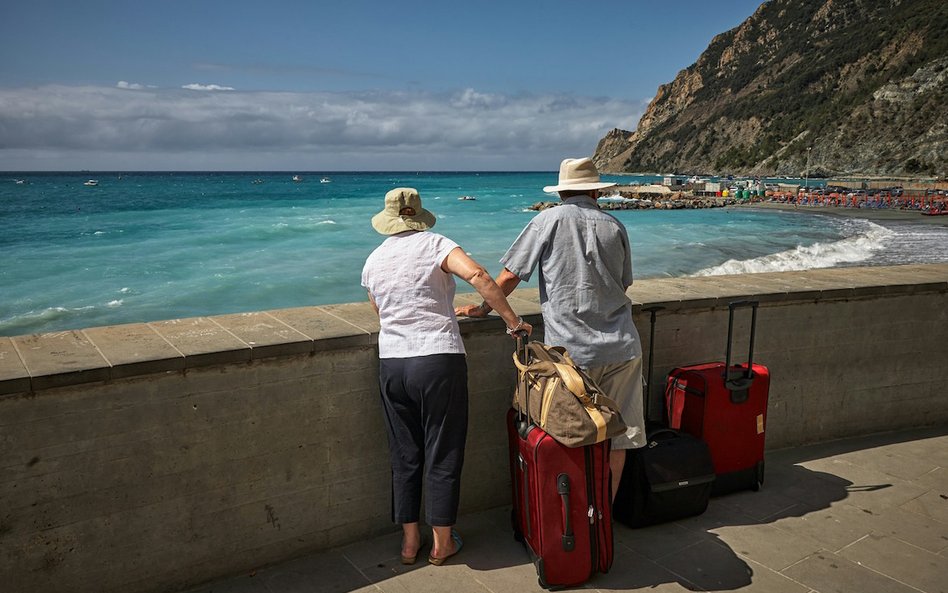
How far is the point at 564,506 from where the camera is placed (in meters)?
3.07

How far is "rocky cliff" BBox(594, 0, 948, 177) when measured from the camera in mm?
90688

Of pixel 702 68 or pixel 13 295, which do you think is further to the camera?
pixel 702 68

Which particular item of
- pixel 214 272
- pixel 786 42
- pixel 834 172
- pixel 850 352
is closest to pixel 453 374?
pixel 850 352

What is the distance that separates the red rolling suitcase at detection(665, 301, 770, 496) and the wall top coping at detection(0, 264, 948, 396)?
0.44 meters

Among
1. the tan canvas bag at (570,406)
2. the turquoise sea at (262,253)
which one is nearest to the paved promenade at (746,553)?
the tan canvas bag at (570,406)

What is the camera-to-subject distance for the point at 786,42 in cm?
14712

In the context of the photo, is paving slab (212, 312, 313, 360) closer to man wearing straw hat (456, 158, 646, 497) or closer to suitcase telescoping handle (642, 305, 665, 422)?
man wearing straw hat (456, 158, 646, 497)

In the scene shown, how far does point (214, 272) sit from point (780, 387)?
25877 millimetres

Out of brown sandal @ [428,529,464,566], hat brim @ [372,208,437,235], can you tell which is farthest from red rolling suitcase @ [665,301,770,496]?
hat brim @ [372,208,437,235]

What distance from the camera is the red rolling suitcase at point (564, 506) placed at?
10.0ft

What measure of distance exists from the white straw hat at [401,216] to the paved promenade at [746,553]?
4.45 ft

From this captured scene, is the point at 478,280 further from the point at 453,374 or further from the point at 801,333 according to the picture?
the point at 801,333

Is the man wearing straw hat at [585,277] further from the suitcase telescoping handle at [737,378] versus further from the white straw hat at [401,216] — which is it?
the suitcase telescoping handle at [737,378]

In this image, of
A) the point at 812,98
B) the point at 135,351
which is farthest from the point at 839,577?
the point at 812,98
